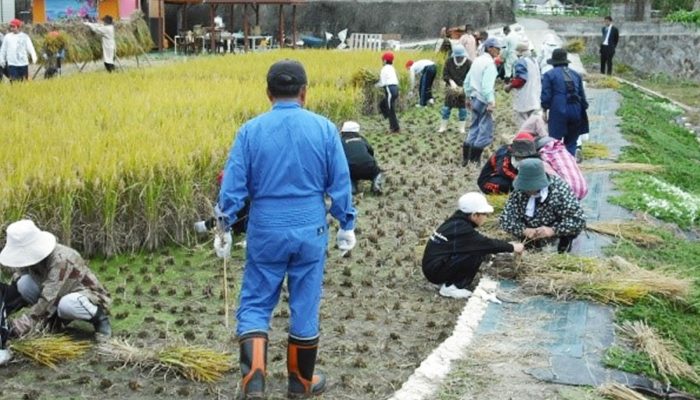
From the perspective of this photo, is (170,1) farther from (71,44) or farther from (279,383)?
(279,383)

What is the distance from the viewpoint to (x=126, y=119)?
9977 mm

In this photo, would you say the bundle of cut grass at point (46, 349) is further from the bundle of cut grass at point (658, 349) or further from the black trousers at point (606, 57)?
the black trousers at point (606, 57)

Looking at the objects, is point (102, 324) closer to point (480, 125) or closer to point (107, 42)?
point (480, 125)

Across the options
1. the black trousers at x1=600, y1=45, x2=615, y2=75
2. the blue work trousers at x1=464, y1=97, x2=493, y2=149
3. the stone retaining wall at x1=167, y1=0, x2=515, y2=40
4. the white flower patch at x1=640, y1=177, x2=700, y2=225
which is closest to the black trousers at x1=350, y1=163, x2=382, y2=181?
the blue work trousers at x1=464, y1=97, x2=493, y2=149

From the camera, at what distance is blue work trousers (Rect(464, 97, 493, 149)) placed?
35.1ft

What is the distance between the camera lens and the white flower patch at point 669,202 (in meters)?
8.76

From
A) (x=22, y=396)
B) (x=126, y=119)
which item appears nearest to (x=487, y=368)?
(x=22, y=396)

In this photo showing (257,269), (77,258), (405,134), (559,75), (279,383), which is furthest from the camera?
(405,134)

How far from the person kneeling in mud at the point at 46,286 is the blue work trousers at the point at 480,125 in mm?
6058

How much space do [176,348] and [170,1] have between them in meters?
24.6

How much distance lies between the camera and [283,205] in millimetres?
4449

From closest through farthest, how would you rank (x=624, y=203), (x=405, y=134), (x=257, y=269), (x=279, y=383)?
(x=257, y=269) → (x=279, y=383) → (x=624, y=203) → (x=405, y=134)

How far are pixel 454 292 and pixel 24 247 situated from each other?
8.73 ft

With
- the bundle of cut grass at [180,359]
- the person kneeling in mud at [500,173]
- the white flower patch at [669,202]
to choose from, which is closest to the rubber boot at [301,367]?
the bundle of cut grass at [180,359]
